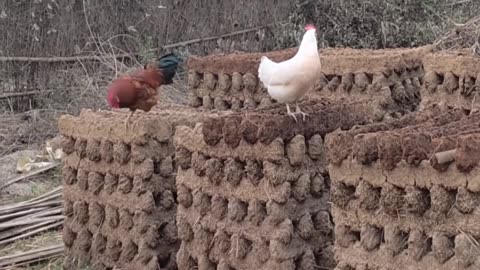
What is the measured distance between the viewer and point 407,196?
10.3 feet

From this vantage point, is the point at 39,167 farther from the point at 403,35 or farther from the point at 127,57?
the point at 403,35

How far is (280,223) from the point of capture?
397cm

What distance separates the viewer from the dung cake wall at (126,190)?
4.94m

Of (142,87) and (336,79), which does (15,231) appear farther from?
(336,79)

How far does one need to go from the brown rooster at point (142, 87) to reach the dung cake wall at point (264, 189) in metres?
0.69

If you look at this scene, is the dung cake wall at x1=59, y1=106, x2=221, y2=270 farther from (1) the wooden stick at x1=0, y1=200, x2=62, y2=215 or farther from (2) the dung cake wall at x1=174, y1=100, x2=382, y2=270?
(1) the wooden stick at x1=0, y1=200, x2=62, y2=215

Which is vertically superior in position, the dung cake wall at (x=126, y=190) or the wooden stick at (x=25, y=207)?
the dung cake wall at (x=126, y=190)

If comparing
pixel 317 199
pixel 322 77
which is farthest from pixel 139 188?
pixel 322 77

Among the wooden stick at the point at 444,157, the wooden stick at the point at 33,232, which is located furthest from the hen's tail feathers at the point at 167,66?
the wooden stick at the point at 444,157

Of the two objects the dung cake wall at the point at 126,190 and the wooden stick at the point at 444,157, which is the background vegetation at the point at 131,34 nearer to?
the dung cake wall at the point at 126,190

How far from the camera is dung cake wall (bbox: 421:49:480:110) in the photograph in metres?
4.79

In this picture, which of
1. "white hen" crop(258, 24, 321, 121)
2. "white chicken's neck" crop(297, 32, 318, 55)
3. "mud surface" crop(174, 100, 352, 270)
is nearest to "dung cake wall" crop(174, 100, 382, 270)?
"mud surface" crop(174, 100, 352, 270)

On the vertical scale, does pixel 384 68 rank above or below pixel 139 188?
above

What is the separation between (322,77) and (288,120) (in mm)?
1896
